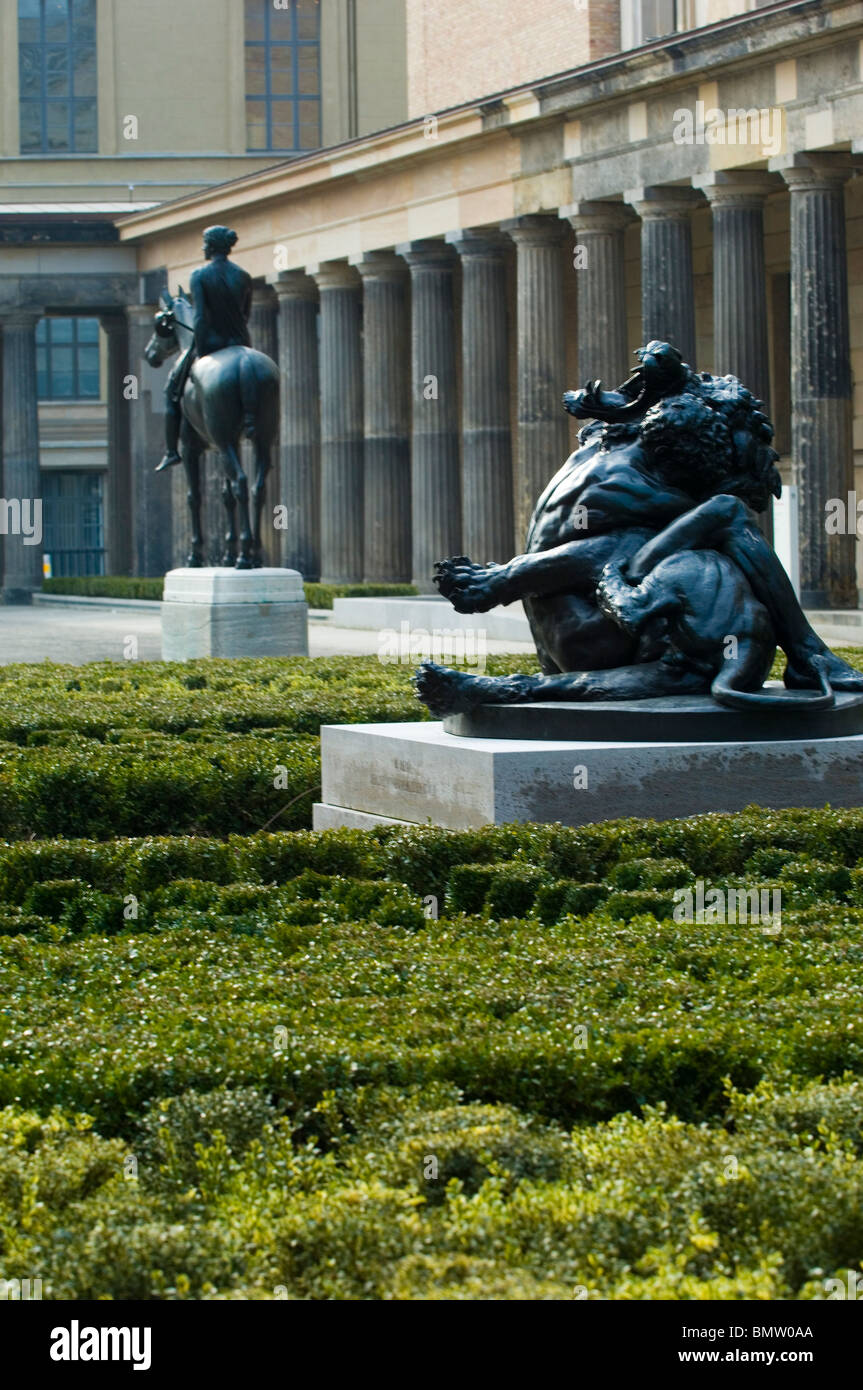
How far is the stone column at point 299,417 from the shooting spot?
5175 cm

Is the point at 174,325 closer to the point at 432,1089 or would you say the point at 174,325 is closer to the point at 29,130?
the point at 432,1089

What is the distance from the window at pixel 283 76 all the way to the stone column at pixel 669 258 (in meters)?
28.9

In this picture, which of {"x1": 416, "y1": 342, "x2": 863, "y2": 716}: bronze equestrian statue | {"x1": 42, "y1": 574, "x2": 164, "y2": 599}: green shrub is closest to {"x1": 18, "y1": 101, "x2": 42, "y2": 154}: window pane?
{"x1": 42, "y1": 574, "x2": 164, "y2": 599}: green shrub

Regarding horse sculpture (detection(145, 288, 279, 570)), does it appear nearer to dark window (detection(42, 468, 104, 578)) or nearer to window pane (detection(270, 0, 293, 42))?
window pane (detection(270, 0, 293, 42))

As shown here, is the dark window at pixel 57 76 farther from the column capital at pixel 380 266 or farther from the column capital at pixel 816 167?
the column capital at pixel 816 167

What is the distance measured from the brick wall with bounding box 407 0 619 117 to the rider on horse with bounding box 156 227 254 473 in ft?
82.2

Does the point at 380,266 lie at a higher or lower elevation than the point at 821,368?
higher

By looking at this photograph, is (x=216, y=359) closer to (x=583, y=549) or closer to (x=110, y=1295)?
(x=583, y=549)

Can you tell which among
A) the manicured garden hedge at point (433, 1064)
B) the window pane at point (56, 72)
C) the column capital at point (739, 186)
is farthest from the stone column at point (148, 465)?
the manicured garden hedge at point (433, 1064)

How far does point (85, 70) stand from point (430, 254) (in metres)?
24.8

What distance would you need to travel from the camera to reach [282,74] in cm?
6681

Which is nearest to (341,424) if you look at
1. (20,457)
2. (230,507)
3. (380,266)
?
(380,266)
